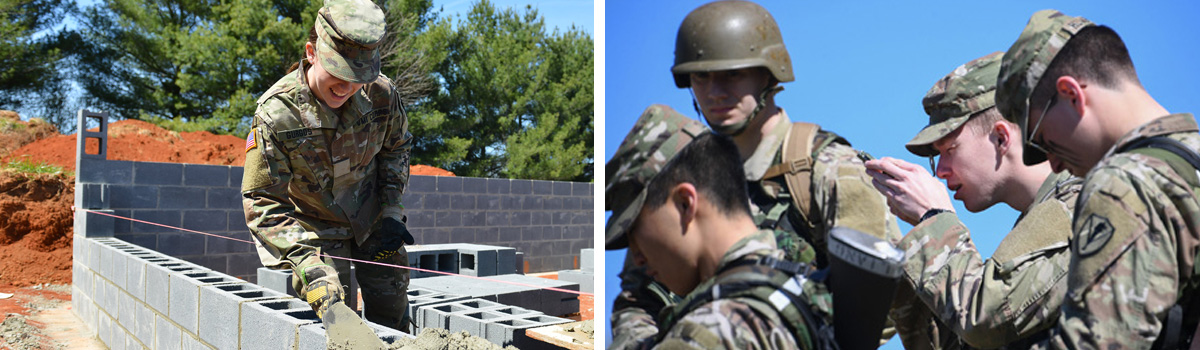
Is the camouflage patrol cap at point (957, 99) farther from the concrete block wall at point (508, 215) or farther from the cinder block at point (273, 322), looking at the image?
the concrete block wall at point (508, 215)

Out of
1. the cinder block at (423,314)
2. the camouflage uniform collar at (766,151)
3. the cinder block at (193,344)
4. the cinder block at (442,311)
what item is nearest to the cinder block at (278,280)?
the cinder block at (193,344)

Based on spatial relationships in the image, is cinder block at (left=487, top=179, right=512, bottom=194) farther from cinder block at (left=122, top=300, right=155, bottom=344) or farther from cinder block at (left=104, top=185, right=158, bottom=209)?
cinder block at (left=122, top=300, right=155, bottom=344)

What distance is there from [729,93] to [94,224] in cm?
756

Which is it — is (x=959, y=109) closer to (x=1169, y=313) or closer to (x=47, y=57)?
(x=1169, y=313)

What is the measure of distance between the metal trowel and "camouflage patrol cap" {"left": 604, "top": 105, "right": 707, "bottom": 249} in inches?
61.4

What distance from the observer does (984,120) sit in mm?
1666

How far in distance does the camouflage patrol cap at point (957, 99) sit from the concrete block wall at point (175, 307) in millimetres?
2083

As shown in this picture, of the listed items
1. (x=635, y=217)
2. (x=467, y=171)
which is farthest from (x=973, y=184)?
(x=467, y=171)

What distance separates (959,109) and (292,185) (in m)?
2.82

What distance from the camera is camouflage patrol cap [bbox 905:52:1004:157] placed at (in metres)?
1.65

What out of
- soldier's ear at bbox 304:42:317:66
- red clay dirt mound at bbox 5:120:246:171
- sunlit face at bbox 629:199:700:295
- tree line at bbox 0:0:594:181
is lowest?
sunlit face at bbox 629:199:700:295

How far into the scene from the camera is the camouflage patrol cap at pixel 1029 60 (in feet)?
4.80

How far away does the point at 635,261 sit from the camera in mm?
1501

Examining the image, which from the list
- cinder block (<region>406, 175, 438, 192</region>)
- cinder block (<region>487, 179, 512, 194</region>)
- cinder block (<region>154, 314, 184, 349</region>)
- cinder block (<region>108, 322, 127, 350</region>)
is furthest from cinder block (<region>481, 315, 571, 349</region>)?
cinder block (<region>487, 179, 512, 194</region>)
